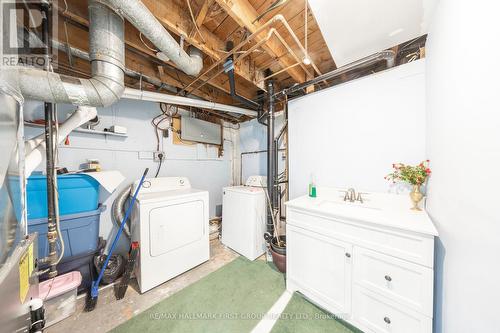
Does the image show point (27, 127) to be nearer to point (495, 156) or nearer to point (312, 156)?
point (312, 156)

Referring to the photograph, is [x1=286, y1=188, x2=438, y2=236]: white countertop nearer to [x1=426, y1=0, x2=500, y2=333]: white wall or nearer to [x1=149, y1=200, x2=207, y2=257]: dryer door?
[x1=426, y1=0, x2=500, y2=333]: white wall

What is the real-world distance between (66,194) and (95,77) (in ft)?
3.62

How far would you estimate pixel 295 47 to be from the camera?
5.69 ft

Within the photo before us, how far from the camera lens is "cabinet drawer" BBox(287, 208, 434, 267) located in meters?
0.99

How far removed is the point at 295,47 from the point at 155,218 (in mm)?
2455

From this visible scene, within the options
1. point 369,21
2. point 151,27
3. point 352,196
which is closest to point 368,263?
point 352,196

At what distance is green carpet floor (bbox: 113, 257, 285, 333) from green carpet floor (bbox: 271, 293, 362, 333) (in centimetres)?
17

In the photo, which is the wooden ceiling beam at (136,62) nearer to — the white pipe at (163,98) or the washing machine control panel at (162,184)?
the white pipe at (163,98)

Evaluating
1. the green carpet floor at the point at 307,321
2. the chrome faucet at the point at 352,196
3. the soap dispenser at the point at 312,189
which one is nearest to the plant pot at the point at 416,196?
the chrome faucet at the point at 352,196

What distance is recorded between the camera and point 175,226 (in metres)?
1.89

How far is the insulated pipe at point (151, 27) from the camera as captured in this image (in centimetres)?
94

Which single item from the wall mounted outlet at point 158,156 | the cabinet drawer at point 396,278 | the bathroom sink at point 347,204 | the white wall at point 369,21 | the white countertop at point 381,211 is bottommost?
the cabinet drawer at point 396,278

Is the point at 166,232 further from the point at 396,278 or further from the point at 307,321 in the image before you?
the point at 396,278

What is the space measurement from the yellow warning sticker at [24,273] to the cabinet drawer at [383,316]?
6.11 ft
